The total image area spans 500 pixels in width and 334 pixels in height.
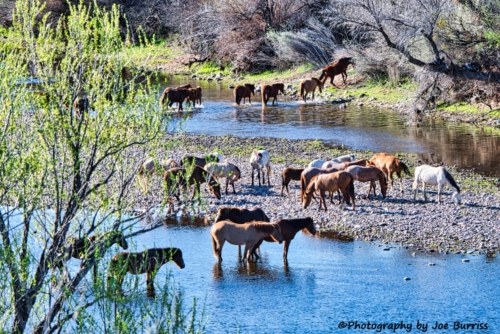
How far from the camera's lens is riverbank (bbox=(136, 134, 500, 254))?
16484 millimetres

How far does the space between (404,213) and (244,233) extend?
4.81 meters

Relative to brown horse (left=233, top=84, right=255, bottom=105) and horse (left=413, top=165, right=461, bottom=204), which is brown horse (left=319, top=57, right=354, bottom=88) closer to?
brown horse (left=233, top=84, right=255, bottom=105)

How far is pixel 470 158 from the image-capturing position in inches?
1001

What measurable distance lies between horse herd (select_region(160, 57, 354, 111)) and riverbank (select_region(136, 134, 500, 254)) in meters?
13.0

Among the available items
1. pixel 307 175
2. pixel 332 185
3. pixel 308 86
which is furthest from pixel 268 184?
pixel 308 86

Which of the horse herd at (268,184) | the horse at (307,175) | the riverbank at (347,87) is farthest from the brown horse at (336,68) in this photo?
the horse at (307,175)

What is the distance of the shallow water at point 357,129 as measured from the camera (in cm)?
2630

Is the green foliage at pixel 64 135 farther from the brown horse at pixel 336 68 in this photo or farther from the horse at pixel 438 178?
the brown horse at pixel 336 68

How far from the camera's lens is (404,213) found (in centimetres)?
1819

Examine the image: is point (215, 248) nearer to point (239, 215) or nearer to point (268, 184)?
point (239, 215)

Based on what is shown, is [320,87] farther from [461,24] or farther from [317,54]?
[461,24]

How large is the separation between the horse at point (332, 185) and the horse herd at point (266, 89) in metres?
16.6

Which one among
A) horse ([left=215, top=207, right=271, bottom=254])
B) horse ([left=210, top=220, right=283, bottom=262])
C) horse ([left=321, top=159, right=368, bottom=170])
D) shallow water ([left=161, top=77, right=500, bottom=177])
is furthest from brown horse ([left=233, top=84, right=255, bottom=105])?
horse ([left=210, top=220, right=283, bottom=262])

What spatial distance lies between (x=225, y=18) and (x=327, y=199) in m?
29.2
